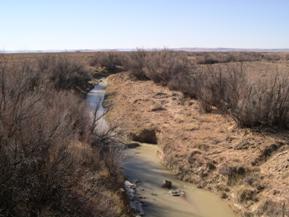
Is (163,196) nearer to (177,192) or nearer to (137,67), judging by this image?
(177,192)

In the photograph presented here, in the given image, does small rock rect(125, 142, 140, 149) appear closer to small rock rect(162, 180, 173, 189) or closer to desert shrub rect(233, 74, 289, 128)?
small rock rect(162, 180, 173, 189)

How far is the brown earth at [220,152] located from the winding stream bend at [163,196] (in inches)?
11.8

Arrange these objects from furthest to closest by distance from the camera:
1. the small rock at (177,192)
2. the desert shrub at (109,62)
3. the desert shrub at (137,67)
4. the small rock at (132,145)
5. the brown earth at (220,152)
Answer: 1. the desert shrub at (109,62)
2. the desert shrub at (137,67)
3. the small rock at (132,145)
4. the small rock at (177,192)
5. the brown earth at (220,152)

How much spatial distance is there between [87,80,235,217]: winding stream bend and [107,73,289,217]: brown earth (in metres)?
0.30

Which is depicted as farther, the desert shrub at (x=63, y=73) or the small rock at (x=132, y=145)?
the desert shrub at (x=63, y=73)

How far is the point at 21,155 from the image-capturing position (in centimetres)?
646

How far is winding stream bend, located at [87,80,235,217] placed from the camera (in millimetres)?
10062

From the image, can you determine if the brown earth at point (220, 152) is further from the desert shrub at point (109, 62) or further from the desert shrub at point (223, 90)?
the desert shrub at point (109, 62)

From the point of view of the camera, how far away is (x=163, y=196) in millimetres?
10977

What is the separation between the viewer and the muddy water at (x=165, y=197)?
1005cm

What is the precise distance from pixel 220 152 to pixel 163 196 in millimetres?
2583

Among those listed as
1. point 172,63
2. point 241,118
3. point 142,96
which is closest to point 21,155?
point 241,118

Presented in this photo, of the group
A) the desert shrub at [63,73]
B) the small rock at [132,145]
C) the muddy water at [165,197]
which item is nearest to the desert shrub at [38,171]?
the muddy water at [165,197]

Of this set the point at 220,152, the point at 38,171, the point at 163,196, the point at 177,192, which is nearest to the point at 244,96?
the point at 220,152
